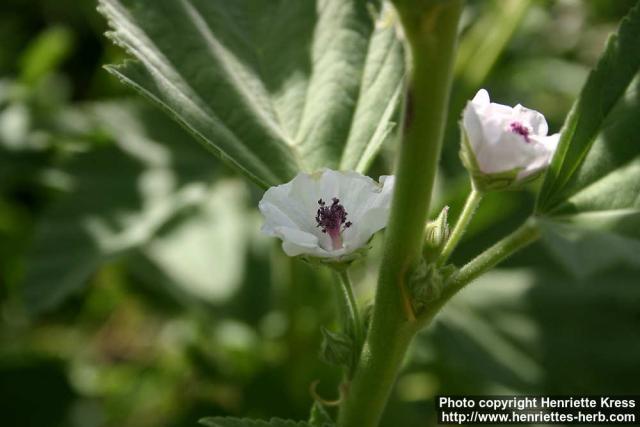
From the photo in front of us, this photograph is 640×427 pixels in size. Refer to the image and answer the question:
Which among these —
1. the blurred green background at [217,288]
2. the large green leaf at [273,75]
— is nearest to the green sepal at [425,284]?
the large green leaf at [273,75]

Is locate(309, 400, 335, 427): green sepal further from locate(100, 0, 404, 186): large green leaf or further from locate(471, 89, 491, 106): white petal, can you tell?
locate(471, 89, 491, 106): white petal

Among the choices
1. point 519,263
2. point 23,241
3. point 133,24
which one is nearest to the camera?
point 133,24

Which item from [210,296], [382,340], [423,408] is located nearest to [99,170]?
[210,296]

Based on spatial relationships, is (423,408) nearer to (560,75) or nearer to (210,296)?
(210,296)

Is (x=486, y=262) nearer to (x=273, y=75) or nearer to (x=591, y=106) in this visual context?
(x=591, y=106)

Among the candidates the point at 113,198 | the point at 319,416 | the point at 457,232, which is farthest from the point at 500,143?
the point at 113,198
